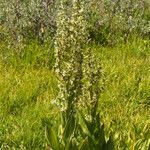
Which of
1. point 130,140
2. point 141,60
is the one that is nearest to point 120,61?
point 141,60

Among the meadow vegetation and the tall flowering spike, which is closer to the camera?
the tall flowering spike

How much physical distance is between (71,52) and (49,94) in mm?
3237

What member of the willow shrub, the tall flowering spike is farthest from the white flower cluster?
the willow shrub

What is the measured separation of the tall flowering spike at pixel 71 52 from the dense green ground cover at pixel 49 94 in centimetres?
43

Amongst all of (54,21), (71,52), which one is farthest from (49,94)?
(71,52)

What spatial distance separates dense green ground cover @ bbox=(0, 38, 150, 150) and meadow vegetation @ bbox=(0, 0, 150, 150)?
10 mm

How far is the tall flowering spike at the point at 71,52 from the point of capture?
13.5 ft

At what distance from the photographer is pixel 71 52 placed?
411 cm

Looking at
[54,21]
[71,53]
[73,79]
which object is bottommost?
[54,21]

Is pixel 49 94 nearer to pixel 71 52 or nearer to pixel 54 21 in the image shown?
pixel 54 21

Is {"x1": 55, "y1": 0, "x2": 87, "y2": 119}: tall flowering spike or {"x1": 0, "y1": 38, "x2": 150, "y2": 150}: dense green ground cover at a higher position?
{"x1": 55, "y1": 0, "x2": 87, "y2": 119}: tall flowering spike

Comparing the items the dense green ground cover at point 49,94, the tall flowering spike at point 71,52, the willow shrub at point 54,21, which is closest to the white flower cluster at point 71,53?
the tall flowering spike at point 71,52

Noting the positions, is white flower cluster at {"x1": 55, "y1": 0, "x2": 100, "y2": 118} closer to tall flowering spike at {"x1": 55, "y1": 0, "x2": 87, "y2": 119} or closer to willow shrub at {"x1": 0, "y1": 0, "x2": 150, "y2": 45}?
tall flowering spike at {"x1": 55, "y1": 0, "x2": 87, "y2": 119}

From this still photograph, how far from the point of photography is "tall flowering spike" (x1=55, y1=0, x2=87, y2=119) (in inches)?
162
